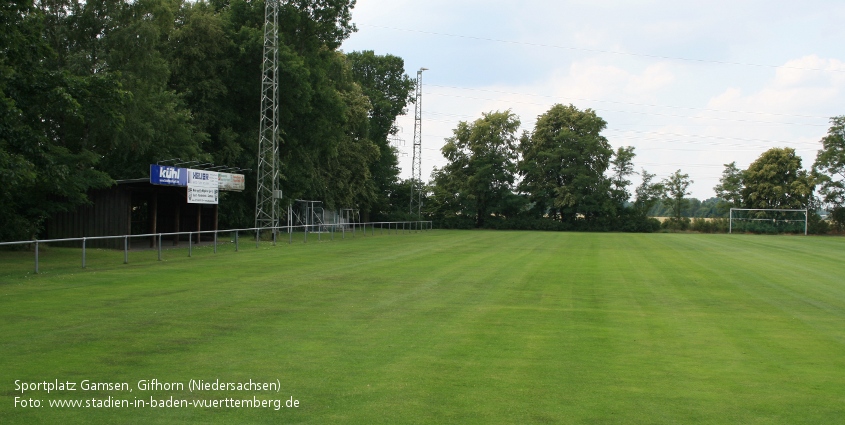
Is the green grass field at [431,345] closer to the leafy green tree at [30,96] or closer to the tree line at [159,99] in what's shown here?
the leafy green tree at [30,96]

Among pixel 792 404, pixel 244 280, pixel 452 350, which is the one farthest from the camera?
pixel 244 280

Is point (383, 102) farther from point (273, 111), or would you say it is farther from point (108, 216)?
point (108, 216)

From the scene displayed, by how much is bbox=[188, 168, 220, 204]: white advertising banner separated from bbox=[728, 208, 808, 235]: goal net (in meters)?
53.9

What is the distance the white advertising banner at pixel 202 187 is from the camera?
2677 cm

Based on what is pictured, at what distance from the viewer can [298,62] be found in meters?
36.8

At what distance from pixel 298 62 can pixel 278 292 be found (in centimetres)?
2572

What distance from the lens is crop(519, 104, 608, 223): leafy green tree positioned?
237 ft

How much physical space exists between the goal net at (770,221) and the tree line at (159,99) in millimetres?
37144

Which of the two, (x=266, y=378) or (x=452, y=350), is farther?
(x=452, y=350)

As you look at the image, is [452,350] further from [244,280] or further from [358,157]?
[358,157]

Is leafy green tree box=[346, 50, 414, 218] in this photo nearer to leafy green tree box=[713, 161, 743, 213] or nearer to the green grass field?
leafy green tree box=[713, 161, 743, 213]

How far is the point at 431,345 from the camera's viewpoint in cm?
831

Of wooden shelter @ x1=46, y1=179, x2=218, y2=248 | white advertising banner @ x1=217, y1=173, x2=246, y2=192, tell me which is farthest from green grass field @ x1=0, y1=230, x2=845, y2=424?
white advertising banner @ x1=217, y1=173, x2=246, y2=192

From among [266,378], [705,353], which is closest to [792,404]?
[705,353]
